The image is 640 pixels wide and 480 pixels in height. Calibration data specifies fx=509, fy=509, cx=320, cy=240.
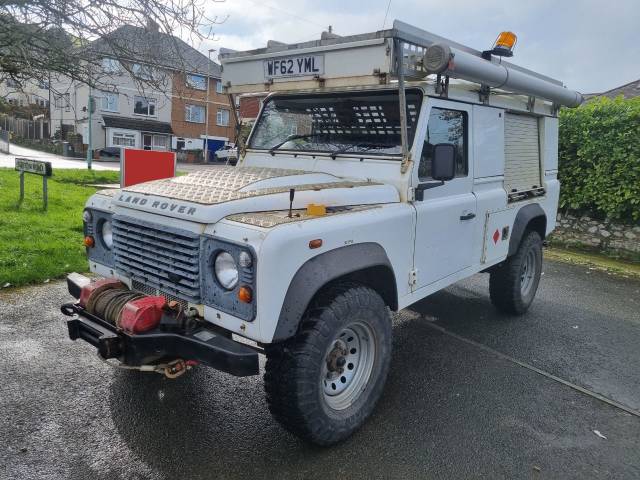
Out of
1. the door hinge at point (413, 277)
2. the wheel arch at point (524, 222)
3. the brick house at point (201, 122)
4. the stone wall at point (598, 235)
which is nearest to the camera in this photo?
the door hinge at point (413, 277)

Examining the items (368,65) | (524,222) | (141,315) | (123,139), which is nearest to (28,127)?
(123,139)

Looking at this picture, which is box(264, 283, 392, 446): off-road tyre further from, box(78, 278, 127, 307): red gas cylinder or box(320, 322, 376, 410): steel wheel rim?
box(78, 278, 127, 307): red gas cylinder

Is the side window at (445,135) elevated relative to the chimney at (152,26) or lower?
lower

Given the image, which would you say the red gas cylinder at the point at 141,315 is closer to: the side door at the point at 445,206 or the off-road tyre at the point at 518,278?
the side door at the point at 445,206

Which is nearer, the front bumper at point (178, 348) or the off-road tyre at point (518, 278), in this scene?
the front bumper at point (178, 348)

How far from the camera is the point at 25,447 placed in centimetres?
294

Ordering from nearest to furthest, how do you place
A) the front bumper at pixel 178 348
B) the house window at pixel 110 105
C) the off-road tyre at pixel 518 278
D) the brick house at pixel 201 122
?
the front bumper at pixel 178 348 → the off-road tyre at pixel 518 278 → the house window at pixel 110 105 → the brick house at pixel 201 122

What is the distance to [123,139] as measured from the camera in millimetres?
40062

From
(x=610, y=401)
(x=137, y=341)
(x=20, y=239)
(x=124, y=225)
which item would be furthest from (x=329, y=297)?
(x=20, y=239)

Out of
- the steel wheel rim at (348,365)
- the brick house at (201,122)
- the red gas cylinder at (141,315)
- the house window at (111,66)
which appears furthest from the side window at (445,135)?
the brick house at (201,122)

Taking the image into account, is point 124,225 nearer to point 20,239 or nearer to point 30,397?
point 30,397

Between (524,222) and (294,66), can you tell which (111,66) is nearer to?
(294,66)

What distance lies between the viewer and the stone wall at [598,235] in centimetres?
902

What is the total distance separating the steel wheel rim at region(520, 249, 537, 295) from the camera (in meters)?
5.75
